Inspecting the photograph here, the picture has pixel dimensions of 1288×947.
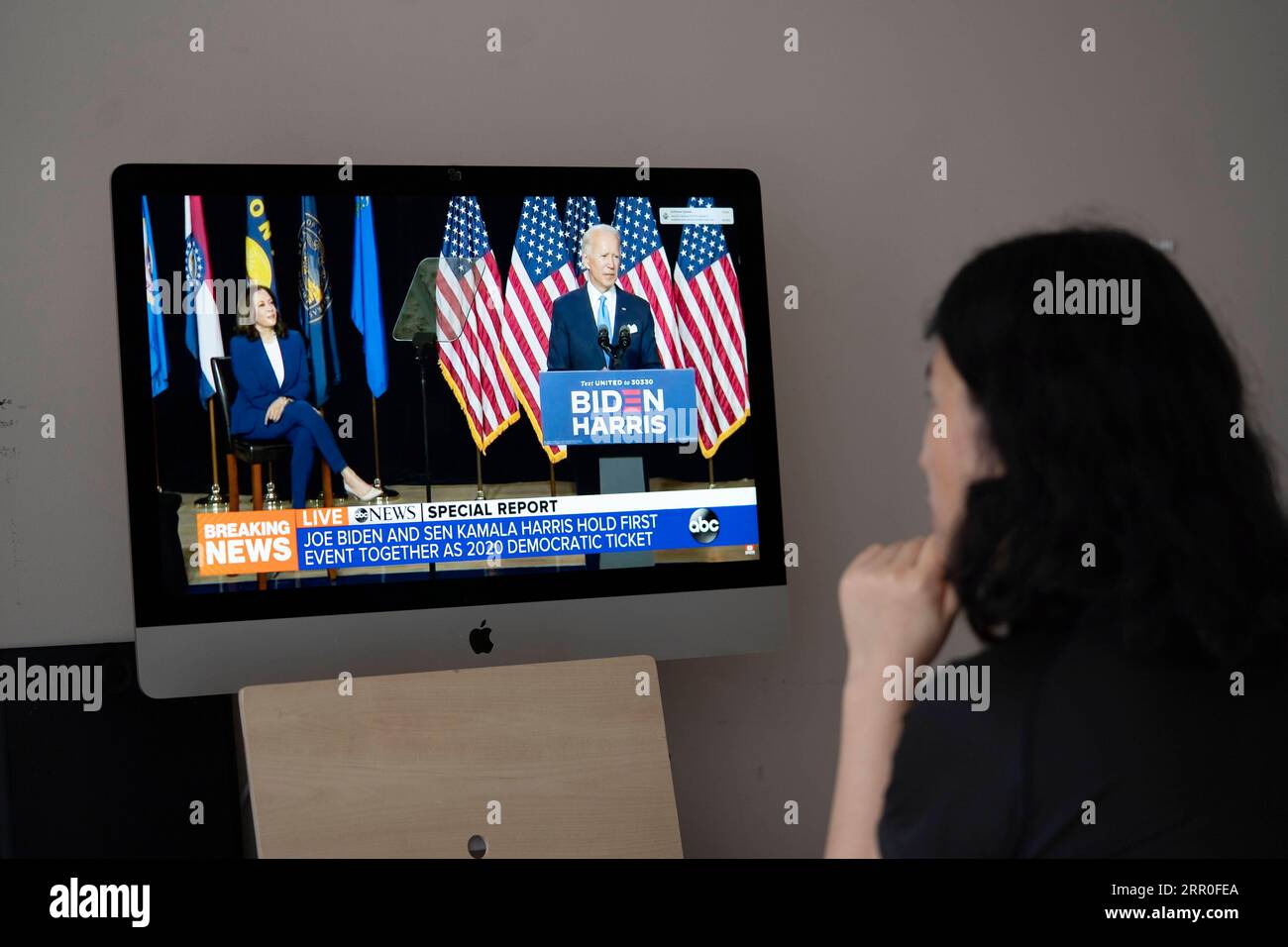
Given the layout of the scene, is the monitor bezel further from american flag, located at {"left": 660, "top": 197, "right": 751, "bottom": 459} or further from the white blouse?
the white blouse

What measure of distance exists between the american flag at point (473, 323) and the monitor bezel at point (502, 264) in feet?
0.12

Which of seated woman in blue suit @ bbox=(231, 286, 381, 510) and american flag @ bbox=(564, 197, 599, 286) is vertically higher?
american flag @ bbox=(564, 197, 599, 286)

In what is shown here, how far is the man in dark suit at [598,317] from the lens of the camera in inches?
53.3

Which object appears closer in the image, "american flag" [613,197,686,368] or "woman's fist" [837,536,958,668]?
"woman's fist" [837,536,958,668]

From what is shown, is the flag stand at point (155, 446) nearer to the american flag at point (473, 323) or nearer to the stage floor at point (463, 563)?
the stage floor at point (463, 563)

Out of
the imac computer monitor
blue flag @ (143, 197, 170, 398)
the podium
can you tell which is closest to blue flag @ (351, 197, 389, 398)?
the imac computer monitor

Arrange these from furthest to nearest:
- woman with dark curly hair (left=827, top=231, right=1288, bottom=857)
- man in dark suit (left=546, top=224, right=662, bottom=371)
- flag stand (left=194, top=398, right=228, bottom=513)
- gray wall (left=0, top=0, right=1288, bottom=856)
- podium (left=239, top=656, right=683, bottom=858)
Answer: gray wall (left=0, top=0, right=1288, bottom=856) → man in dark suit (left=546, top=224, right=662, bottom=371) → flag stand (left=194, top=398, right=228, bottom=513) → podium (left=239, top=656, right=683, bottom=858) → woman with dark curly hair (left=827, top=231, right=1288, bottom=857)

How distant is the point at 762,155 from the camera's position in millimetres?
1784

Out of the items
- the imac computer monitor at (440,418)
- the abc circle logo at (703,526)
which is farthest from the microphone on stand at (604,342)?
the abc circle logo at (703,526)

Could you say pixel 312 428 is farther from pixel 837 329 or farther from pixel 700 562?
pixel 837 329

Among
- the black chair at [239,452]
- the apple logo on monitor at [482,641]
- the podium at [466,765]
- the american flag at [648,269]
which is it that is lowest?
the podium at [466,765]

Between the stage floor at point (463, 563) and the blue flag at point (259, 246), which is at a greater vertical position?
the blue flag at point (259, 246)

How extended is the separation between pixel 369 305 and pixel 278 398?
16 centimetres

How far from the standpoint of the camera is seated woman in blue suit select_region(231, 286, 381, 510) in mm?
1273
